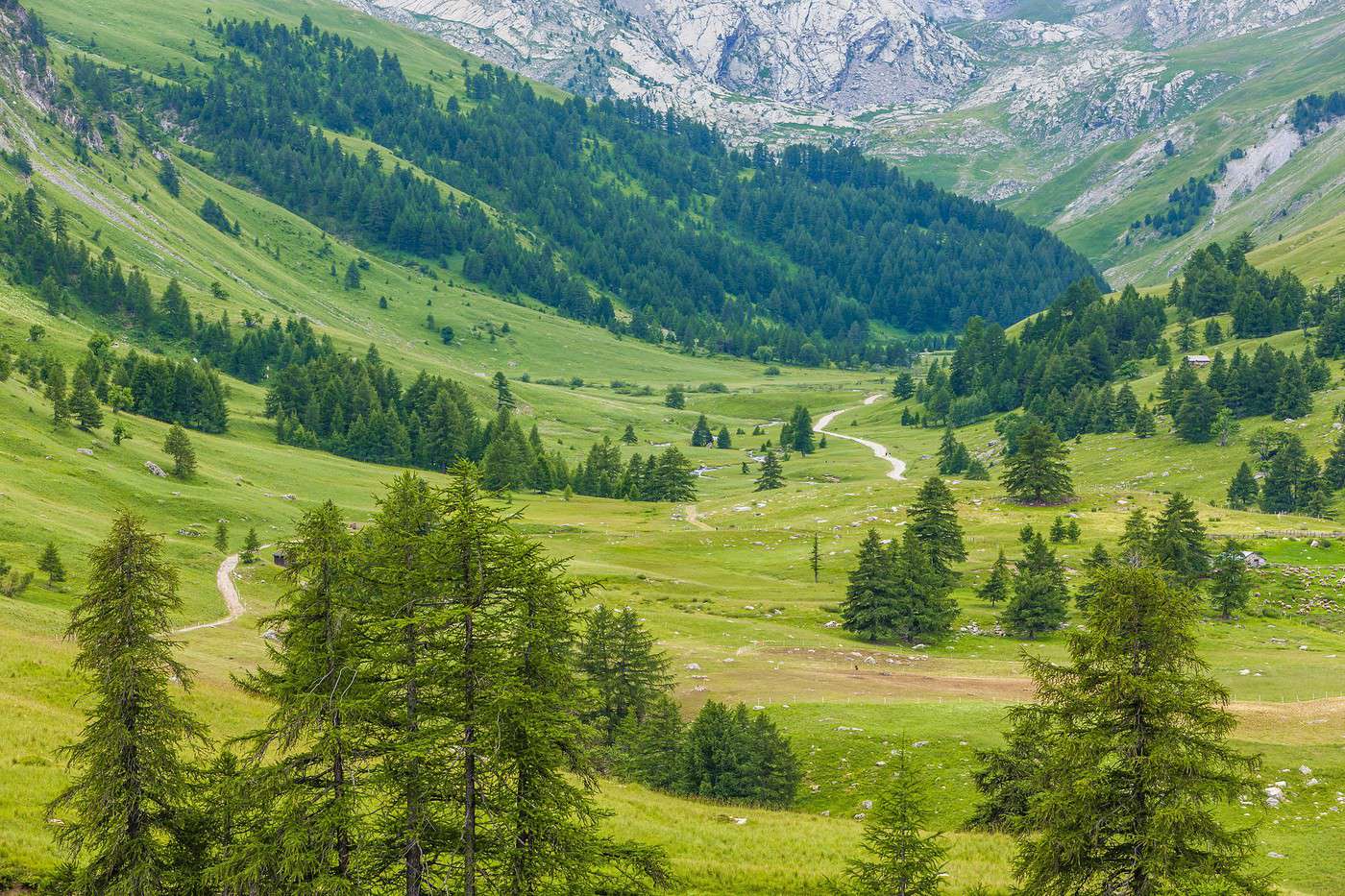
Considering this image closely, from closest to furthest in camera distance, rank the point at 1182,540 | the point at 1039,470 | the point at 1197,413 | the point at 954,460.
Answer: the point at 1182,540, the point at 1039,470, the point at 1197,413, the point at 954,460

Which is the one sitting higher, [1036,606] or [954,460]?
[954,460]

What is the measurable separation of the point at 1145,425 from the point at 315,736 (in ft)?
512

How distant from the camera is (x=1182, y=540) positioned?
8294cm

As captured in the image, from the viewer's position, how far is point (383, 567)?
1986cm

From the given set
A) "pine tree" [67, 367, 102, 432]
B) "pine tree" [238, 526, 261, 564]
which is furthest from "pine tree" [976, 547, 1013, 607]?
"pine tree" [67, 367, 102, 432]

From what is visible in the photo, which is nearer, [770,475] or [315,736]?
[315,736]

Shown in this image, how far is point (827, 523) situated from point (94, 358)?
113 metres

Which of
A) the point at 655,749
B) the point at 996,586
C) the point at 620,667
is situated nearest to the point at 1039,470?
the point at 996,586

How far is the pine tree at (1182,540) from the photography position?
81.4m

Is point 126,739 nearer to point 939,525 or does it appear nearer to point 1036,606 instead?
point 1036,606

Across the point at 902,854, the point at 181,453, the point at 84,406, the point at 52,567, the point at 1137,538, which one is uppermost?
the point at 84,406

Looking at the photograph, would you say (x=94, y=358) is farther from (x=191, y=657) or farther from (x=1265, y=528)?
(x=1265, y=528)

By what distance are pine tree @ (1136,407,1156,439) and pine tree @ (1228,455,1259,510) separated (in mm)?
29296

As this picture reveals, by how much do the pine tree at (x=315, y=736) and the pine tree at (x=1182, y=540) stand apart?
77.3m
